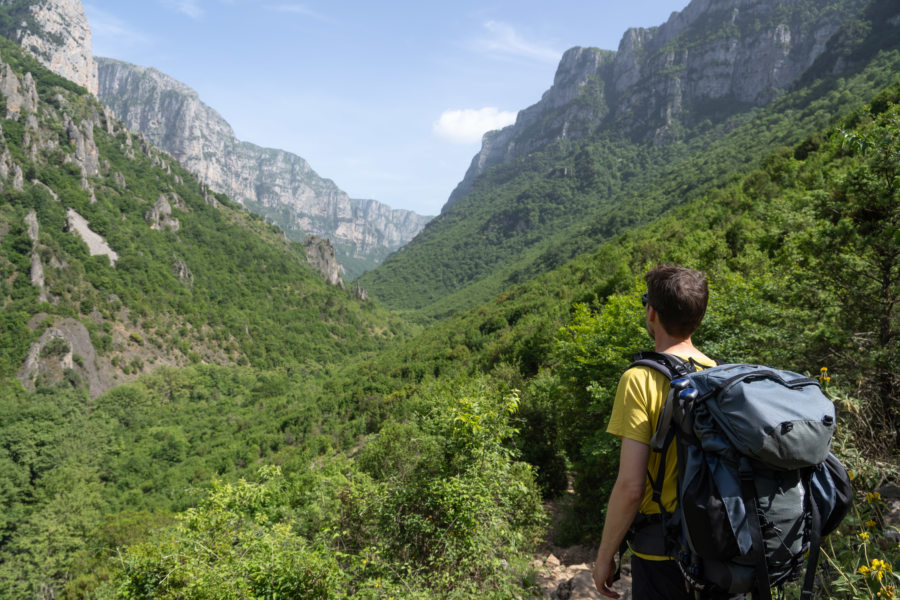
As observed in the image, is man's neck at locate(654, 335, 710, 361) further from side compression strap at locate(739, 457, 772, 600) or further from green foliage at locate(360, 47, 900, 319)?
green foliage at locate(360, 47, 900, 319)

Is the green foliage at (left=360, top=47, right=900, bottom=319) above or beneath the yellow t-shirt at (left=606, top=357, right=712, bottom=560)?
above

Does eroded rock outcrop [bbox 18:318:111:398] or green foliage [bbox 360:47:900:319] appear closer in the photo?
eroded rock outcrop [bbox 18:318:111:398]

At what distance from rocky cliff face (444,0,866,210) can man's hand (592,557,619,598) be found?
136672 millimetres

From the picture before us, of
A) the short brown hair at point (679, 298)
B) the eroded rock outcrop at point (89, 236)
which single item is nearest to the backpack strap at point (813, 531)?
the short brown hair at point (679, 298)

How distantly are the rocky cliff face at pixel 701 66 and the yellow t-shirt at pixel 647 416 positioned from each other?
13632cm

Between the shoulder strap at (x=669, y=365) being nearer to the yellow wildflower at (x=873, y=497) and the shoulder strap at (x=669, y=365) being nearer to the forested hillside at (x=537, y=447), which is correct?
the forested hillside at (x=537, y=447)

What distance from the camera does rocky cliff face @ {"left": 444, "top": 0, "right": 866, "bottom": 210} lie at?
12025 centimetres

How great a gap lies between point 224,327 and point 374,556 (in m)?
101

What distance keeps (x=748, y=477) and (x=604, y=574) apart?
87cm

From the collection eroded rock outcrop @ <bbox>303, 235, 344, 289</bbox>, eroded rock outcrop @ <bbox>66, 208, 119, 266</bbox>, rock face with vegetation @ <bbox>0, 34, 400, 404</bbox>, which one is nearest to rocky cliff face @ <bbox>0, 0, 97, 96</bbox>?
rock face with vegetation @ <bbox>0, 34, 400, 404</bbox>

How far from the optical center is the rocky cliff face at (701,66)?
395ft

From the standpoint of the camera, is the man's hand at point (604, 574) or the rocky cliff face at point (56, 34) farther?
the rocky cliff face at point (56, 34)

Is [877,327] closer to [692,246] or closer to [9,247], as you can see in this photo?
[692,246]

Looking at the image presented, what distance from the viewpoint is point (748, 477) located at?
67.1 inches
